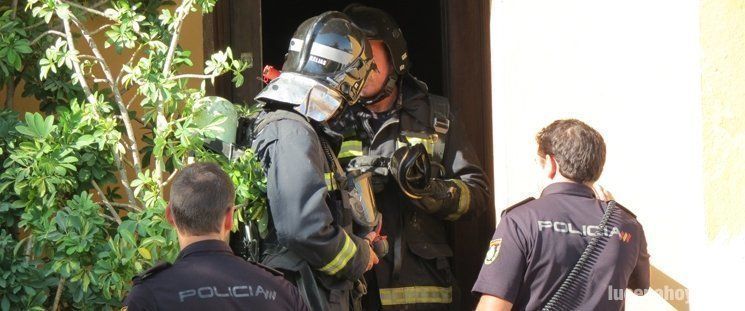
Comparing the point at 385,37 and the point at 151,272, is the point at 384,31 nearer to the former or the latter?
the point at 385,37

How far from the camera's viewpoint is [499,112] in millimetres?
5113

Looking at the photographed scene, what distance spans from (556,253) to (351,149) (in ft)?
5.20

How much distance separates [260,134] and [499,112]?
142cm

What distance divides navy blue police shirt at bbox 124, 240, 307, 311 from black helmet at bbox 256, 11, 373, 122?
42.4 inches

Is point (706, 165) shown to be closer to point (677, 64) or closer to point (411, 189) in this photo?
point (677, 64)

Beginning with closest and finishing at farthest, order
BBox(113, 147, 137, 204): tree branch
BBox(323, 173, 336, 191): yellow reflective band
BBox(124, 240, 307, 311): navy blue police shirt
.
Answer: BBox(124, 240, 307, 311): navy blue police shirt
BBox(323, 173, 336, 191): yellow reflective band
BBox(113, 147, 137, 204): tree branch

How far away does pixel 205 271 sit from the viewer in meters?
2.99

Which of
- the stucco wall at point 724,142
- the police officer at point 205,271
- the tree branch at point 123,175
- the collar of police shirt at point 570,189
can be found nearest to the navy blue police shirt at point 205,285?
the police officer at point 205,271

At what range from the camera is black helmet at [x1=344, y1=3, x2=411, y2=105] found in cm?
504

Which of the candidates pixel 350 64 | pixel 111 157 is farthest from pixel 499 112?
pixel 111 157

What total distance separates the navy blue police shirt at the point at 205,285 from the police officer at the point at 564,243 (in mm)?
758

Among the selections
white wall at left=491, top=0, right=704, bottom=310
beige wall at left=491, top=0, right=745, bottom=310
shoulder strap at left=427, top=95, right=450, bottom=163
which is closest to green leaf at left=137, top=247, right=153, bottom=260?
beige wall at left=491, top=0, right=745, bottom=310

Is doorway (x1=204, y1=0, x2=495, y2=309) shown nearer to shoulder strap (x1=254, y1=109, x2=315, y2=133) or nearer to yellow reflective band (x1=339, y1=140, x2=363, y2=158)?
yellow reflective band (x1=339, y1=140, x2=363, y2=158)

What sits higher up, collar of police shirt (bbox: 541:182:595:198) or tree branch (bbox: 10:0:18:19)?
tree branch (bbox: 10:0:18:19)
